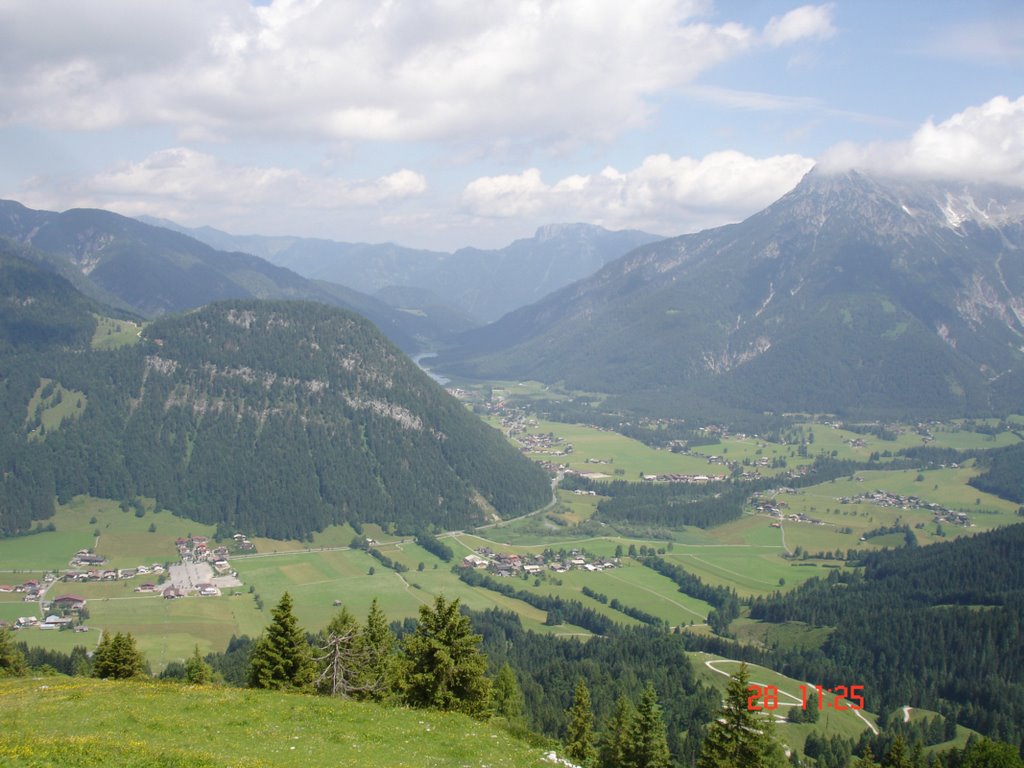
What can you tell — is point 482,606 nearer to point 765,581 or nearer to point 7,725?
point 765,581

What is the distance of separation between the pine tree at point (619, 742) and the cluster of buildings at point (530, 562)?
88.6 m

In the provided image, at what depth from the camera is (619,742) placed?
2108 inches

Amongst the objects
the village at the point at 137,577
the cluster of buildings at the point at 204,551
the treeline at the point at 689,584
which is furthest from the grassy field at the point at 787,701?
the cluster of buildings at the point at 204,551

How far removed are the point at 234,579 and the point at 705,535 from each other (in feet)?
323

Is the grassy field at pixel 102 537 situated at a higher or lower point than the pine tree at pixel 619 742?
lower

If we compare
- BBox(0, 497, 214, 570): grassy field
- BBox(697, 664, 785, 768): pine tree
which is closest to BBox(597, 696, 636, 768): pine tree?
BBox(697, 664, 785, 768): pine tree

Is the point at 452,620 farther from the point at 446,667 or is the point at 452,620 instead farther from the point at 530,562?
the point at 530,562

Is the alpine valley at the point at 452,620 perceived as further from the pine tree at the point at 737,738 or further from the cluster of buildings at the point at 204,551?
the cluster of buildings at the point at 204,551

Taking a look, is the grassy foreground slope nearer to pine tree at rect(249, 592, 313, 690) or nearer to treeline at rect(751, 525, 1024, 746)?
pine tree at rect(249, 592, 313, 690)

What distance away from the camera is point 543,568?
15275 cm

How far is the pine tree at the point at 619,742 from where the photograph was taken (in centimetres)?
5121

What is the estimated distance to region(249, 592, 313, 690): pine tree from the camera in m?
48.7

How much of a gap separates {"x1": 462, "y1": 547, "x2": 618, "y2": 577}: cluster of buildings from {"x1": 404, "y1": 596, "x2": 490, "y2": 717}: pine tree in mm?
105937
